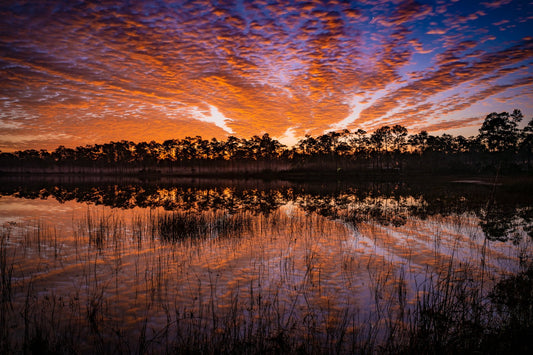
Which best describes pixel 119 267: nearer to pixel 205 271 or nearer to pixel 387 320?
pixel 205 271

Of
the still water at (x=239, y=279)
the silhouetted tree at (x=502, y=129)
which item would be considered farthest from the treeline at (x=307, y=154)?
the still water at (x=239, y=279)

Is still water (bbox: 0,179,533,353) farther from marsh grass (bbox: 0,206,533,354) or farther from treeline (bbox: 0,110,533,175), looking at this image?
treeline (bbox: 0,110,533,175)

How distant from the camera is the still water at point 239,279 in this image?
4.91 metres

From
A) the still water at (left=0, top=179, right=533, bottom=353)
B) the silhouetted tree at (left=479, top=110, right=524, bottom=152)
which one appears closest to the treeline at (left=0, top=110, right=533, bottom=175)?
the silhouetted tree at (left=479, top=110, right=524, bottom=152)

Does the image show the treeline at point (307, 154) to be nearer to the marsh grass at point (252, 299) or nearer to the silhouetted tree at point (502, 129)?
the silhouetted tree at point (502, 129)

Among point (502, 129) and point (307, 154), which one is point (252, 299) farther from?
point (307, 154)

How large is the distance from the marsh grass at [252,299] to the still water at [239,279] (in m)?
0.04

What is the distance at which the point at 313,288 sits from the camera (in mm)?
6973

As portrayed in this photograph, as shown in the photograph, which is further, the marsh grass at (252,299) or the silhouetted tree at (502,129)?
the silhouetted tree at (502,129)

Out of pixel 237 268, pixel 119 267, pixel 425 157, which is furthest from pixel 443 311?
pixel 425 157

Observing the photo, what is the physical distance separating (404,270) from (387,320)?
316 cm

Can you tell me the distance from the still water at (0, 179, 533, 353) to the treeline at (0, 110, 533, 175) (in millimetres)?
65211

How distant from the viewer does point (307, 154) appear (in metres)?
123

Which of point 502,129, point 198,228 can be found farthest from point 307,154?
point 198,228
